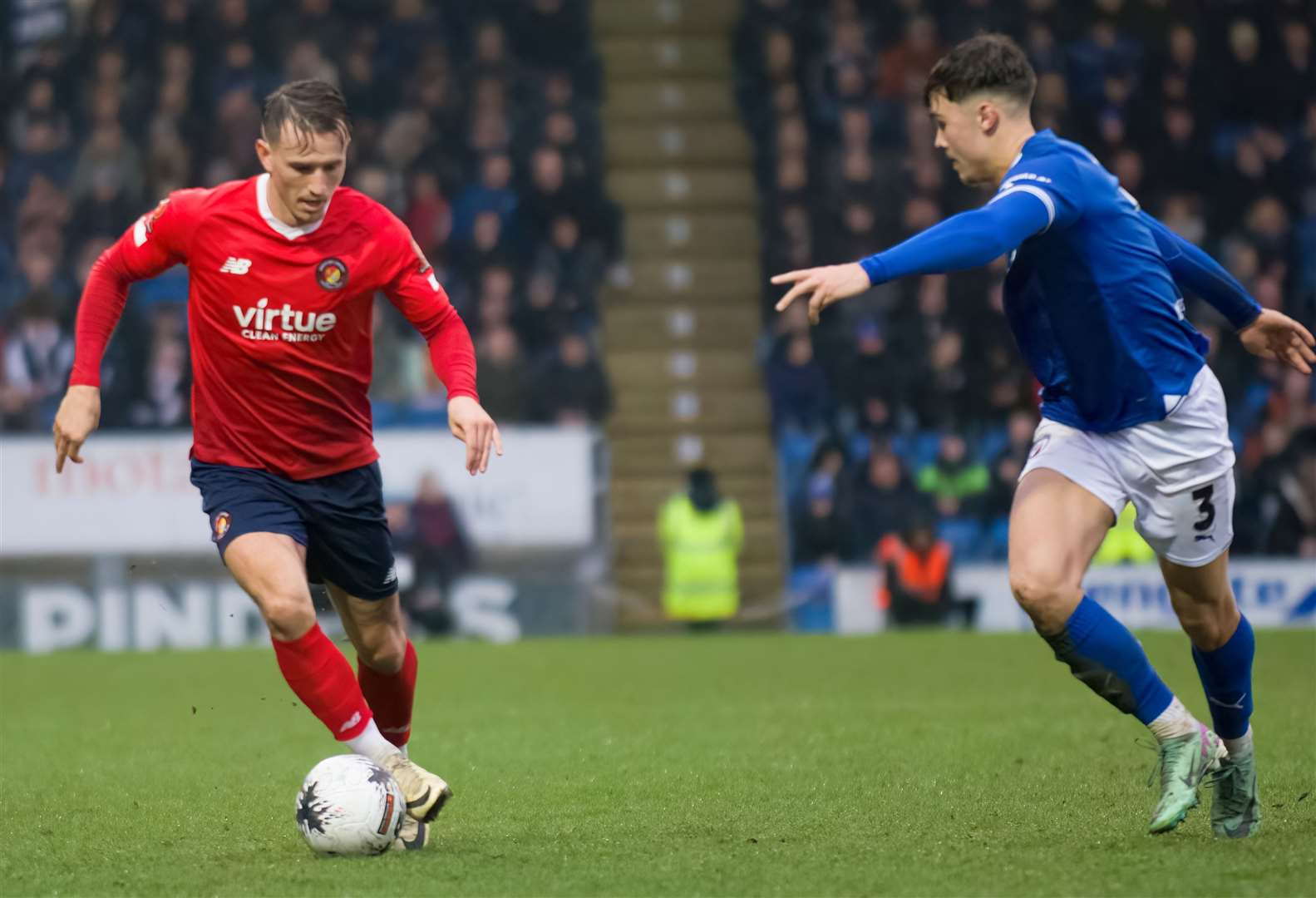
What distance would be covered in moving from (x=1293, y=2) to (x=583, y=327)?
8.75 metres

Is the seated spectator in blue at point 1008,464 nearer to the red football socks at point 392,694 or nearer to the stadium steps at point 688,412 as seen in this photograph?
the stadium steps at point 688,412

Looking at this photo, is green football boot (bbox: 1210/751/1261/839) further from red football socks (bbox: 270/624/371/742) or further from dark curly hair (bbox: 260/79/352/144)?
dark curly hair (bbox: 260/79/352/144)

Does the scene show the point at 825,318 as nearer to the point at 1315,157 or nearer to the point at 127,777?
the point at 1315,157

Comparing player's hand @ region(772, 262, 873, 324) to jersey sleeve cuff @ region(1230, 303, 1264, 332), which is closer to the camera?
player's hand @ region(772, 262, 873, 324)

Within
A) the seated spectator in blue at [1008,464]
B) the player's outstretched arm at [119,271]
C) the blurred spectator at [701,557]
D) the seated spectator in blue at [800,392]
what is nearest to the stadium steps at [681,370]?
the seated spectator in blue at [800,392]

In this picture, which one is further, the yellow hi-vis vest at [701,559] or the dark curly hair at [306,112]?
the yellow hi-vis vest at [701,559]

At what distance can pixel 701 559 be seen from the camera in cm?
1650

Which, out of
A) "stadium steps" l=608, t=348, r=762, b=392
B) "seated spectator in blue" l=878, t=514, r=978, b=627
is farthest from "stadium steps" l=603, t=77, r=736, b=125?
"seated spectator in blue" l=878, t=514, r=978, b=627

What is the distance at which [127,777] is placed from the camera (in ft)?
25.0

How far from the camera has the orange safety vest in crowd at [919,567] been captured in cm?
1602

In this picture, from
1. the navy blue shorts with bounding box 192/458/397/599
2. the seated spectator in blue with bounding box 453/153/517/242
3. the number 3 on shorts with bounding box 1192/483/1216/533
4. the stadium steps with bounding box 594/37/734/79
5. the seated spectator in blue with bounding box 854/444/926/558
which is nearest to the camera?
the number 3 on shorts with bounding box 1192/483/1216/533

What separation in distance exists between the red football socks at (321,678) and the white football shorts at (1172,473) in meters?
2.19

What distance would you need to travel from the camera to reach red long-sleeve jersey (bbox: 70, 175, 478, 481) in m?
5.91

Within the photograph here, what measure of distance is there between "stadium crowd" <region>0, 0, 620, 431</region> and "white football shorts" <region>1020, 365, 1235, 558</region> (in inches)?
462
